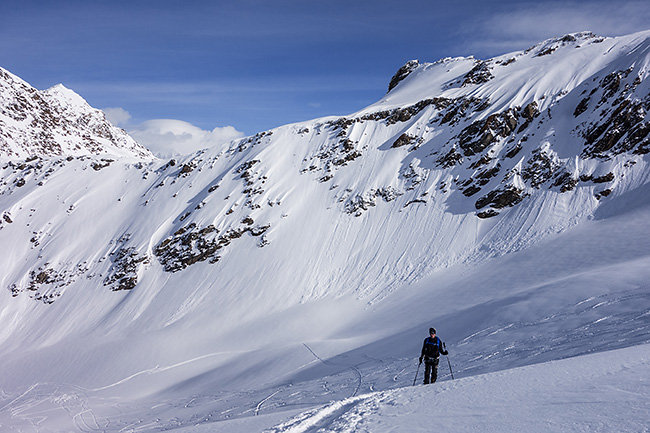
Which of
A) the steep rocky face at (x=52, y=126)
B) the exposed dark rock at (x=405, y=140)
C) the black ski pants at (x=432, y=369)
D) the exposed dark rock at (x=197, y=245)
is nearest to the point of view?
the black ski pants at (x=432, y=369)

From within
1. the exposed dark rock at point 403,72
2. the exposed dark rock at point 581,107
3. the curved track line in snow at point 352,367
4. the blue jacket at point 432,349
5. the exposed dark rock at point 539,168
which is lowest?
the curved track line in snow at point 352,367

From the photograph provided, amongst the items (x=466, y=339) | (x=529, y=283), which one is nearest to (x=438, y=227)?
(x=529, y=283)

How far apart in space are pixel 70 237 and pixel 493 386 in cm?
5253

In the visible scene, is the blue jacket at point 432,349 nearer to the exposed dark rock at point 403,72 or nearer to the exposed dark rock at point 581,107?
the exposed dark rock at point 581,107

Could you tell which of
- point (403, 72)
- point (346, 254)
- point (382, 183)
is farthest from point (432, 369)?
point (403, 72)

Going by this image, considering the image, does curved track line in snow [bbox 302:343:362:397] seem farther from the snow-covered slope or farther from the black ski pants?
the black ski pants

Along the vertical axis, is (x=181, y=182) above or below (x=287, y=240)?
above

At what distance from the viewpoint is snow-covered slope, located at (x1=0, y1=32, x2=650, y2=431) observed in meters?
16.0

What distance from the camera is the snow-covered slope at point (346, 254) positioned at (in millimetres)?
15992

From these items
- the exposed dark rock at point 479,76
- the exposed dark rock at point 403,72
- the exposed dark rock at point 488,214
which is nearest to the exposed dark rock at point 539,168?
the exposed dark rock at point 488,214

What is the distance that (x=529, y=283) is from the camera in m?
20.1

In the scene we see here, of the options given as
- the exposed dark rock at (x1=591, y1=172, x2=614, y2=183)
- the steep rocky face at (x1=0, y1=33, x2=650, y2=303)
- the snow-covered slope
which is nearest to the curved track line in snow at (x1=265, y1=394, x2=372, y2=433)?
the snow-covered slope

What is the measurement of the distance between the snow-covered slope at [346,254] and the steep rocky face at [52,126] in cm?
4853

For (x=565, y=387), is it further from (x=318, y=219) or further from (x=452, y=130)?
(x=452, y=130)
